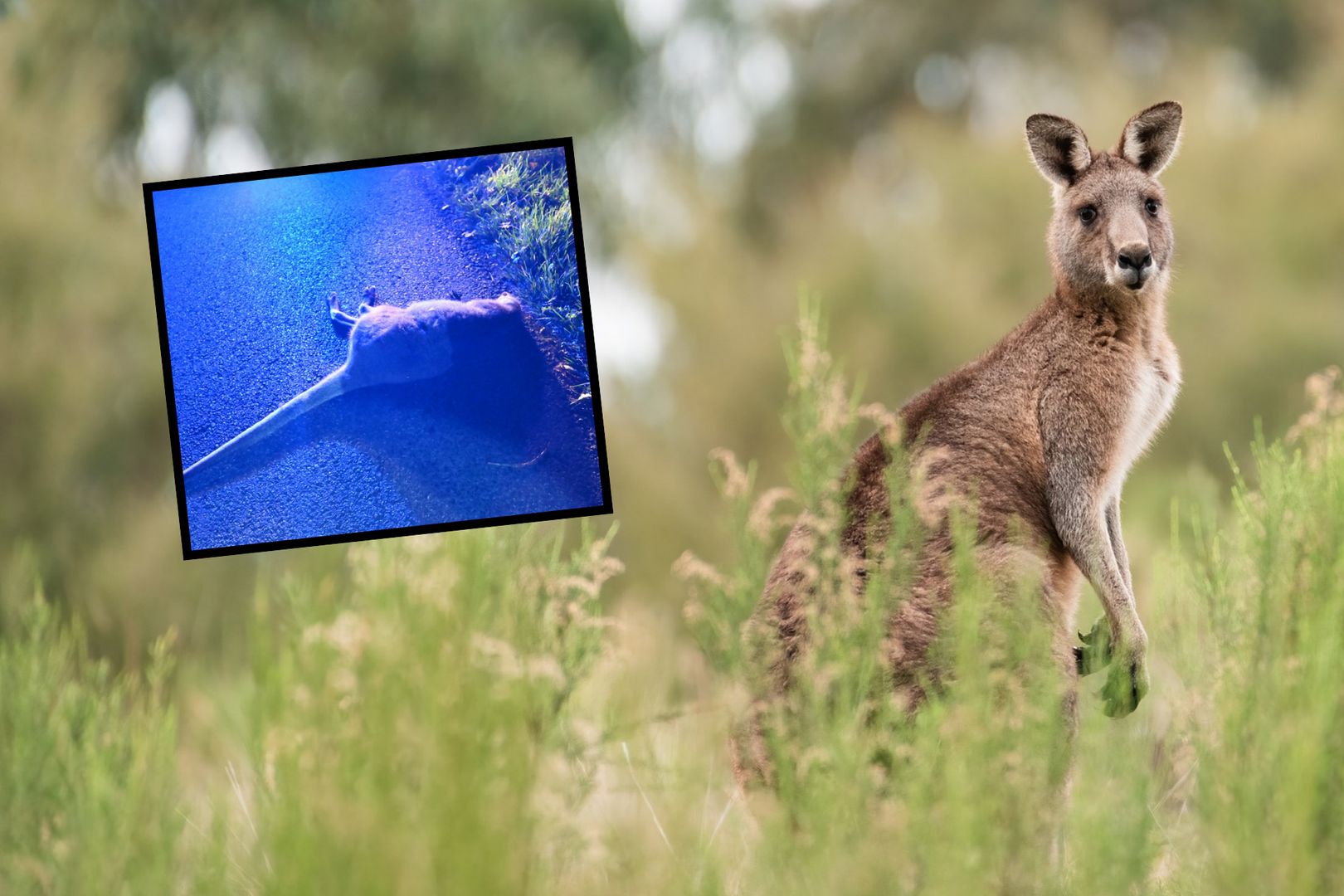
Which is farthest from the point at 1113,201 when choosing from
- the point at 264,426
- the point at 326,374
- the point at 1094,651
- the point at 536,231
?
the point at 264,426

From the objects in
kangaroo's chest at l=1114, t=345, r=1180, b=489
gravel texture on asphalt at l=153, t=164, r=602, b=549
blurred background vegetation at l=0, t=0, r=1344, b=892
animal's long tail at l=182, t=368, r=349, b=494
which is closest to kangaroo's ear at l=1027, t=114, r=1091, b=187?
kangaroo's chest at l=1114, t=345, r=1180, b=489

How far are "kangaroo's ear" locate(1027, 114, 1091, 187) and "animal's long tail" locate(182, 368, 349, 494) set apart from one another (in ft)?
6.28

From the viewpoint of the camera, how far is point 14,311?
1400 cm

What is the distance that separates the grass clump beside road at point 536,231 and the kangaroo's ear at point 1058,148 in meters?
1.45

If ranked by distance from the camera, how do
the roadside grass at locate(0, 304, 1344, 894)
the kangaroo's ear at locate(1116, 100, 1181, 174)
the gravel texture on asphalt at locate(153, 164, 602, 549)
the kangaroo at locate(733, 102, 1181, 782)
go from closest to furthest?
the roadside grass at locate(0, 304, 1344, 894) → the gravel texture on asphalt at locate(153, 164, 602, 549) → the kangaroo at locate(733, 102, 1181, 782) → the kangaroo's ear at locate(1116, 100, 1181, 174)

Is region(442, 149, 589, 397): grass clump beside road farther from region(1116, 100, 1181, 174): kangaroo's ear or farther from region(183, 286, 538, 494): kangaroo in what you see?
region(1116, 100, 1181, 174): kangaroo's ear

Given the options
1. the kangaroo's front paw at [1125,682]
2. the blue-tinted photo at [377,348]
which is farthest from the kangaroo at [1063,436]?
the blue-tinted photo at [377,348]

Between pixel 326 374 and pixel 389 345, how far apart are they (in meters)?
0.14

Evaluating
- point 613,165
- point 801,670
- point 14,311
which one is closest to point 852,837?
point 801,670

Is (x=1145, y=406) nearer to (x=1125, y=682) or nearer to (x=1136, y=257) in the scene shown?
(x=1136, y=257)

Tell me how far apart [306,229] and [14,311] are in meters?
11.5

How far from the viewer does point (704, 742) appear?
13.8 ft

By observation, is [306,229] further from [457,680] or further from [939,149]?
[939,149]

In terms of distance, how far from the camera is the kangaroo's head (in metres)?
4.22
